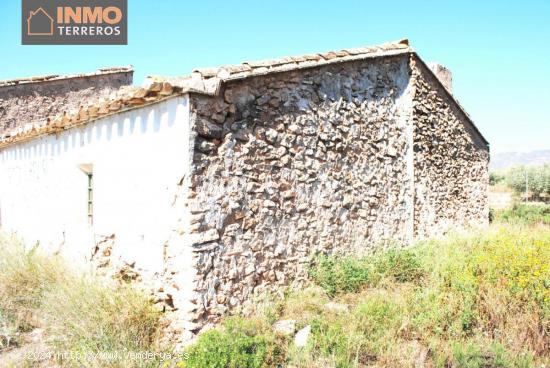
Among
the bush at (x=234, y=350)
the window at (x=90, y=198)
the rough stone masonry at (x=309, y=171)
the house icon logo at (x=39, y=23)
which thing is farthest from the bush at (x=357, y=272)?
the house icon logo at (x=39, y=23)

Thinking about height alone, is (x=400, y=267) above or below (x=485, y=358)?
above

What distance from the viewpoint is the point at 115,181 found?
5.93 meters

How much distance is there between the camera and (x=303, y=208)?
6027 millimetres

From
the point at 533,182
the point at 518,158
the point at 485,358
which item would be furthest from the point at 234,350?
the point at 518,158

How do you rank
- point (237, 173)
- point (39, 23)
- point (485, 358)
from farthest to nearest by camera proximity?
point (39, 23) → point (237, 173) → point (485, 358)

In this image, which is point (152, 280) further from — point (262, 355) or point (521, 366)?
point (521, 366)

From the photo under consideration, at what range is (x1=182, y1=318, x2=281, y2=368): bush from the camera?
3.88 m

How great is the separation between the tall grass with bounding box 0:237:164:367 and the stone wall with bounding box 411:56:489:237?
5766mm

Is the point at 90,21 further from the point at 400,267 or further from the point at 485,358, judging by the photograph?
the point at 485,358

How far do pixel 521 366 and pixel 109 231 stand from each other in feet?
17.9

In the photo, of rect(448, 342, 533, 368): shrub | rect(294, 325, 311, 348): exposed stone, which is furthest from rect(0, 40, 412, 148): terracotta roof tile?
rect(448, 342, 533, 368): shrub

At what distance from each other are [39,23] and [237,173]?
701cm

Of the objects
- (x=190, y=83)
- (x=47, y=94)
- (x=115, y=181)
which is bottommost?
(x=115, y=181)

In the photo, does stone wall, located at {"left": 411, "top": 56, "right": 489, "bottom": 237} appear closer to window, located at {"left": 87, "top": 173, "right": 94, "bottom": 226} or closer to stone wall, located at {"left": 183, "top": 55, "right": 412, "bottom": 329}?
stone wall, located at {"left": 183, "top": 55, "right": 412, "bottom": 329}
